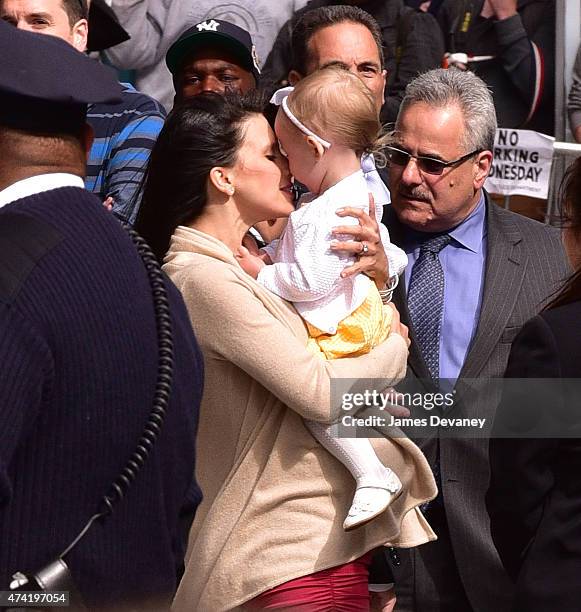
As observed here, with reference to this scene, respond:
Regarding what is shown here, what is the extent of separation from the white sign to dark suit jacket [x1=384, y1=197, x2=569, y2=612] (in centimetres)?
178

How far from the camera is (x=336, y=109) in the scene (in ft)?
11.5

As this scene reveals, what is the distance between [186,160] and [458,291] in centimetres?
124

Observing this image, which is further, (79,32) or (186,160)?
(79,32)

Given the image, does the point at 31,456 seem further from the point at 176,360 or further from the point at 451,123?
the point at 451,123

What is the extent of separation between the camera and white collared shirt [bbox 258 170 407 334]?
3344mm

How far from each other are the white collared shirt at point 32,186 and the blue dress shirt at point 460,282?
2.26 m

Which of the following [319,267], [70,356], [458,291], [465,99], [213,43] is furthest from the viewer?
[213,43]

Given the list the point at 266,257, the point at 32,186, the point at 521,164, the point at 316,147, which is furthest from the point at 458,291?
the point at 32,186

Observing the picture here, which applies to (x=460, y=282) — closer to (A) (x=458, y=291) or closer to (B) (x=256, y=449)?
(A) (x=458, y=291)

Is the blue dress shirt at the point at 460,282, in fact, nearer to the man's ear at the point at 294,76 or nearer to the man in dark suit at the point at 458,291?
the man in dark suit at the point at 458,291

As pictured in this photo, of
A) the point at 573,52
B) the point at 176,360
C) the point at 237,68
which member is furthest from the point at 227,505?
the point at 573,52

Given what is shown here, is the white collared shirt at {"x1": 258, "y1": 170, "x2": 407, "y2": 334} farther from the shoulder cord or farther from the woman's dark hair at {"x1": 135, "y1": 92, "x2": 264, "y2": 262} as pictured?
the shoulder cord

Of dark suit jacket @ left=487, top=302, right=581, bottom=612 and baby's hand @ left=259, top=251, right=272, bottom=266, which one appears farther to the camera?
baby's hand @ left=259, top=251, right=272, bottom=266

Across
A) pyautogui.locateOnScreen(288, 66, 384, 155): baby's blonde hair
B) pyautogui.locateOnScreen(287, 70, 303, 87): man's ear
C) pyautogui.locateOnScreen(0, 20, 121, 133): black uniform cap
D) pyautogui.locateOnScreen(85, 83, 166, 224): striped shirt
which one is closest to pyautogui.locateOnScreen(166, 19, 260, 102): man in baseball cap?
pyautogui.locateOnScreen(287, 70, 303, 87): man's ear
